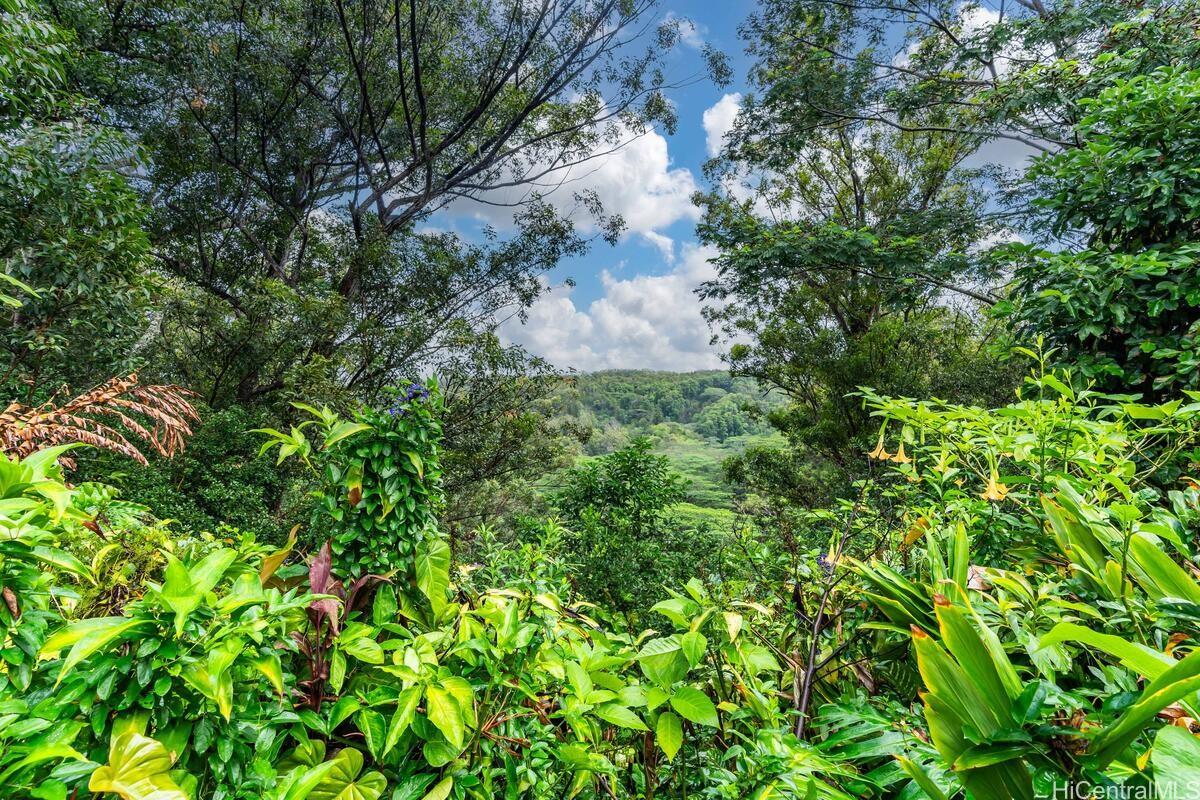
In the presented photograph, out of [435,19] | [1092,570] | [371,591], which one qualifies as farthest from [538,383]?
[1092,570]

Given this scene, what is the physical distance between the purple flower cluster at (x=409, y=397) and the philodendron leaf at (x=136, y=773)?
77cm

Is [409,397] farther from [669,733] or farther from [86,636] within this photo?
[669,733]

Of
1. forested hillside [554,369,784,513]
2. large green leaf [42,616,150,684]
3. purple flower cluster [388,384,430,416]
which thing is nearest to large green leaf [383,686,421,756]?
large green leaf [42,616,150,684]

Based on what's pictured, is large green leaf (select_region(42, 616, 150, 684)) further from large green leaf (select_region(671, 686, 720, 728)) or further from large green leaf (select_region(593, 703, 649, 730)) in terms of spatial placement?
large green leaf (select_region(671, 686, 720, 728))

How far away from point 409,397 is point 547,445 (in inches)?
333

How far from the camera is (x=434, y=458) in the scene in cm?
132

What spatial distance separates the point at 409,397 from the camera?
1298mm

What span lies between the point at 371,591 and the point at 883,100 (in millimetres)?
9365

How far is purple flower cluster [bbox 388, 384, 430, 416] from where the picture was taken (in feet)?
4.15

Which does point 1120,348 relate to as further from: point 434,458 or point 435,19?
point 435,19

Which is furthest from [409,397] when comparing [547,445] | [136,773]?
[547,445]
